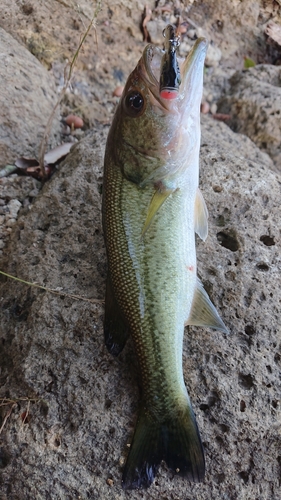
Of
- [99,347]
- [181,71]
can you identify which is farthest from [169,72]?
[99,347]

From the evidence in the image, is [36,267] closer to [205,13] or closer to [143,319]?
[143,319]

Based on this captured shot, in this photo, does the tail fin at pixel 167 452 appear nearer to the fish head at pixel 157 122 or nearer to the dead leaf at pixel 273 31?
the fish head at pixel 157 122

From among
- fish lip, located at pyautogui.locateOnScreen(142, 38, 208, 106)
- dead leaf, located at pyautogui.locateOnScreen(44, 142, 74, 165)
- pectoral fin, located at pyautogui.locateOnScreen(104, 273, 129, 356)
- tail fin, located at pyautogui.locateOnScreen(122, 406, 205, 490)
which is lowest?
tail fin, located at pyautogui.locateOnScreen(122, 406, 205, 490)

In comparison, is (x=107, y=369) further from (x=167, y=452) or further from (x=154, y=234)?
(x=154, y=234)

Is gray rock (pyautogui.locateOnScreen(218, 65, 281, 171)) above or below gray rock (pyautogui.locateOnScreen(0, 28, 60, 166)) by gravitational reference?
above

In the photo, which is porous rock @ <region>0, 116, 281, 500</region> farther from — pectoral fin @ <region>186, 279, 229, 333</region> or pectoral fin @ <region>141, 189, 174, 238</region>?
pectoral fin @ <region>141, 189, 174, 238</region>

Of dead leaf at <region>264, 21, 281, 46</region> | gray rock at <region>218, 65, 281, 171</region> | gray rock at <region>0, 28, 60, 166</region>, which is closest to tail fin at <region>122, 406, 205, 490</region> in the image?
gray rock at <region>0, 28, 60, 166</region>

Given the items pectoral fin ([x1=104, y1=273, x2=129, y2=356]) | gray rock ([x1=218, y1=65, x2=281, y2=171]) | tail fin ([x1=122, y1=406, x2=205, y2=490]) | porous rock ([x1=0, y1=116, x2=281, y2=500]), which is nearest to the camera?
tail fin ([x1=122, y1=406, x2=205, y2=490])

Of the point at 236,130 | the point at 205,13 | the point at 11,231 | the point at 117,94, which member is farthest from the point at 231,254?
the point at 205,13
